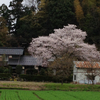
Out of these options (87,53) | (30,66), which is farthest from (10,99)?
(30,66)

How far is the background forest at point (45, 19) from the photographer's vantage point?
161ft

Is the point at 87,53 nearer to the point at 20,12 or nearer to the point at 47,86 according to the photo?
the point at 47,86

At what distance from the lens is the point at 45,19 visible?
56.2 metres

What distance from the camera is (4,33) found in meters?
53.2

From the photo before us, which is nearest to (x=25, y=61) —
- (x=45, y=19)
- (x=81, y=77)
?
(x=45, y=19)

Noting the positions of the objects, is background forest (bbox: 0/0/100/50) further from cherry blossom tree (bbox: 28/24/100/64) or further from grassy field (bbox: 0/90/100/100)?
grassy field (bbox: 0/90/100/100)

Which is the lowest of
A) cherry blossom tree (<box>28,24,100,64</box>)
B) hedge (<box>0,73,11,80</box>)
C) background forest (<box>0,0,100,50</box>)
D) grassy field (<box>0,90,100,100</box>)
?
grassy field (<box>0,90,100,100</box>)

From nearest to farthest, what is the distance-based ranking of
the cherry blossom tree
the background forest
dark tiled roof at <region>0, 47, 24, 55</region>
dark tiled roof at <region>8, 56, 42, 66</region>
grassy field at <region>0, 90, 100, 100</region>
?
grassy field at <region>0, 90, 100, 100</region>, the cherry blossom tree, dark tiled roof at <region>8, 56, 42, 66</region>, dark tiled roof at <region>0, 47, 24, 55</region>, the background forest

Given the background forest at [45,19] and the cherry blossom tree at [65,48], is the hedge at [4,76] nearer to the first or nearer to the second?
the cherry blossom tree at [65,48]

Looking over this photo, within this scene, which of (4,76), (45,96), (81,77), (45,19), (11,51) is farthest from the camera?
(45,19)

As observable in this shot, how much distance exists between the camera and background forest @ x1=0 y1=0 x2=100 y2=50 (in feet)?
161

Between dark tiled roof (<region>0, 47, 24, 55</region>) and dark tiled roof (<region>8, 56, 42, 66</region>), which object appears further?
dark tiled roof (<region>0, 47, 24, 55</region>)

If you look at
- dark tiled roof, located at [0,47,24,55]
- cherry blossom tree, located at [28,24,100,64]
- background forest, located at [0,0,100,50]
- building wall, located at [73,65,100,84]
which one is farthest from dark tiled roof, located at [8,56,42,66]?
building wall, located at [73,65,100,84]

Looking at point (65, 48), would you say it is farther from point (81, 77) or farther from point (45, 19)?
point (45, 19)
